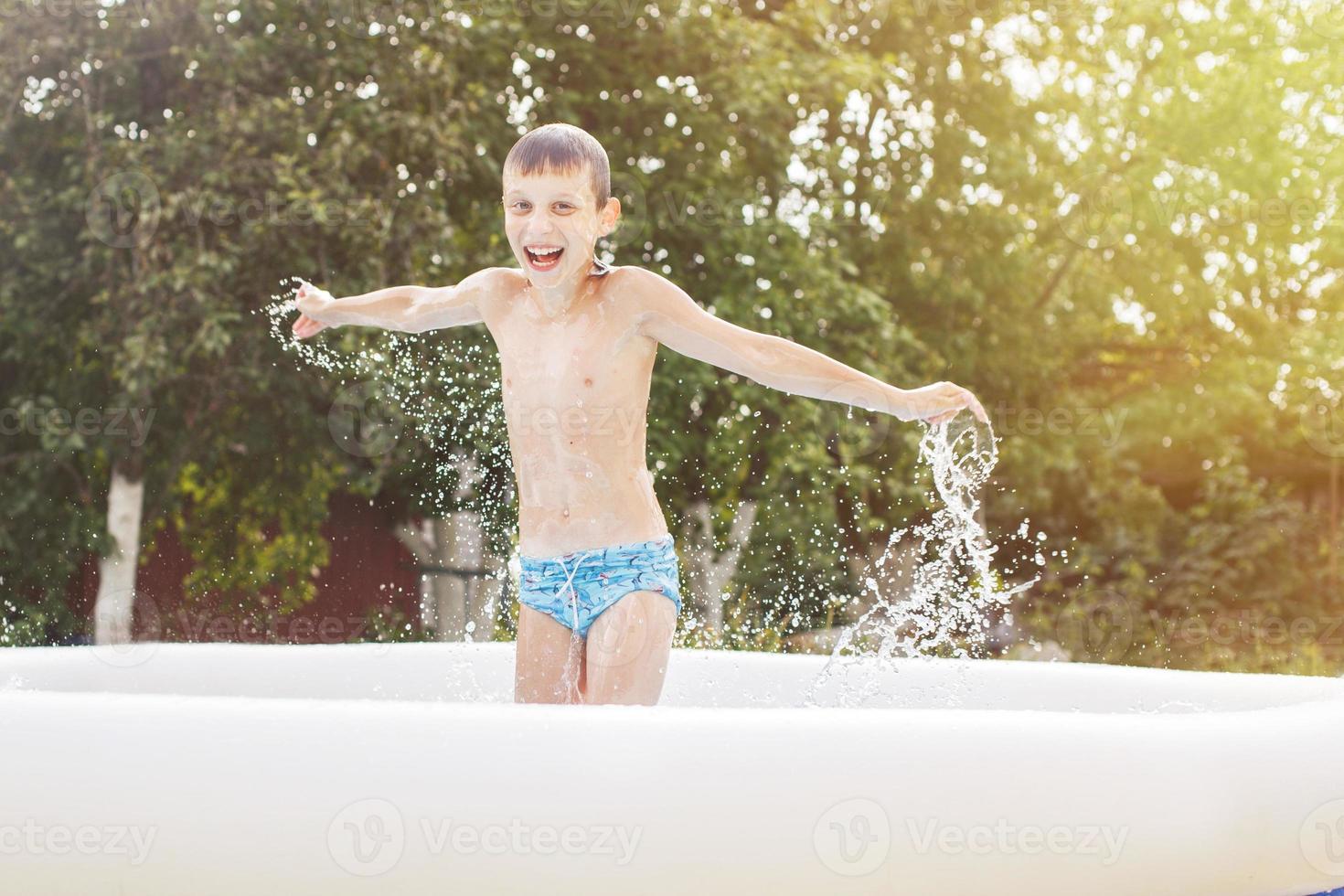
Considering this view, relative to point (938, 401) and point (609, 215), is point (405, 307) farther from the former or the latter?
point (938, 401)

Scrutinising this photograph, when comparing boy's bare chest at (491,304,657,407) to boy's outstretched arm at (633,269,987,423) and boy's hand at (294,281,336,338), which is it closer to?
boy's outstretched arm at (633,269,987,423)

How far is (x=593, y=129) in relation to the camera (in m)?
8.95

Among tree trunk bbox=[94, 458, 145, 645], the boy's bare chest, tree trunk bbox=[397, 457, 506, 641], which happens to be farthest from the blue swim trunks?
tree trunk bbox=[94, 458, 145, 645]

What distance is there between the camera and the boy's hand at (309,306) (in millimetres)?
2920

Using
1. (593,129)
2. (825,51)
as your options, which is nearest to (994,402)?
(825,51)

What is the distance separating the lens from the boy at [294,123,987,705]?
98.6 inches

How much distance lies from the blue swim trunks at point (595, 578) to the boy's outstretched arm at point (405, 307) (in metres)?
0.55

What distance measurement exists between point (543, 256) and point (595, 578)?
606 millimetres

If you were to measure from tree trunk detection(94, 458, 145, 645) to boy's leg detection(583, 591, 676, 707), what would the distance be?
5848 millimetres

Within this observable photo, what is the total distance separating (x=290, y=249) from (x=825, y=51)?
3921mm

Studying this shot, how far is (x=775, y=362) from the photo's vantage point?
255 centimetres

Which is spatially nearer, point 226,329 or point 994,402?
point 226,329

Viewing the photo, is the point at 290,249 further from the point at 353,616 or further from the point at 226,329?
the point at 353,616

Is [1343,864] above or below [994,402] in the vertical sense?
below
